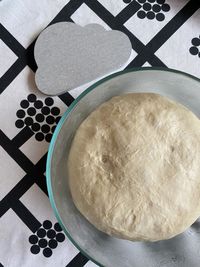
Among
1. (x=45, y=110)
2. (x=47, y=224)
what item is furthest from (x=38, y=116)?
(x=47, y=224)

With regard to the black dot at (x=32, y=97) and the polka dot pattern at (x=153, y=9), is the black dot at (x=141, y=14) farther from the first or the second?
the black dot at (x=32, y=97)

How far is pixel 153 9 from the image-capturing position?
2.15 ft

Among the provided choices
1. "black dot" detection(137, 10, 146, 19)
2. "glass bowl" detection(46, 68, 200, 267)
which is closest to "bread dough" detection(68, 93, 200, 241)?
"glass bowl" detection(46, 68, 200, 267)

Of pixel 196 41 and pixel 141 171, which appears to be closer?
pixel 141 171

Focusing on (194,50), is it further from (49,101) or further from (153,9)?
(49,101)

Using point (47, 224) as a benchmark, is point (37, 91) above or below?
above

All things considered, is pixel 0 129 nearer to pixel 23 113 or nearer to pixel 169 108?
pixel 23 113

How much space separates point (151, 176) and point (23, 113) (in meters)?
0.20

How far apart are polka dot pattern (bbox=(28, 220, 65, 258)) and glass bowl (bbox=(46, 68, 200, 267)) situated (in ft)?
0.13

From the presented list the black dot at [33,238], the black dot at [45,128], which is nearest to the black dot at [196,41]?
the black dot at [45,128]

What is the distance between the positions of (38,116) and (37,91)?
3 cm

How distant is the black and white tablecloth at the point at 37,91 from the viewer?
A: 0.63 meters

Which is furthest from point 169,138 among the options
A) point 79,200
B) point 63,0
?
point 63,0

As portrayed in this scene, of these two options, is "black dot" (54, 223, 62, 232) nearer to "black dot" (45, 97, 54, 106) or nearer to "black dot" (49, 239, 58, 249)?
"black dot" (49, 239, 58, 249)
